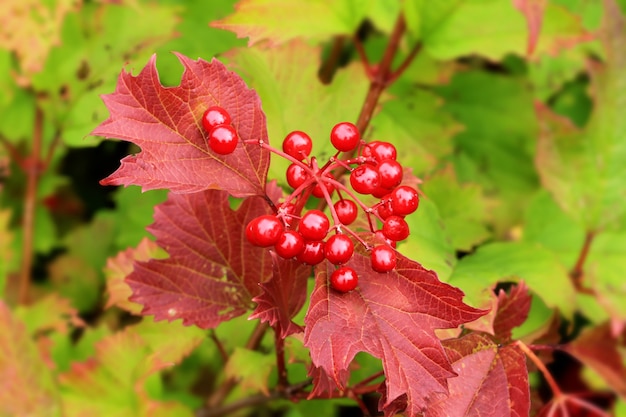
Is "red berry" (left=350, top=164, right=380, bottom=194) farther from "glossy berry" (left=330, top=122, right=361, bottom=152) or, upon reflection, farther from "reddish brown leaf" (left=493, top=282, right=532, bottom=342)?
"reddish brown leaf" (left=493, top=282, right=532, bottom=342)

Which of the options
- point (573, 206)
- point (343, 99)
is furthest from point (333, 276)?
point (573, 206)

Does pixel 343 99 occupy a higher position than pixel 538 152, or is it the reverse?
pixel 343 99

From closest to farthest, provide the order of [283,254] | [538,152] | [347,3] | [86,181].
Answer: [283,254], [347,3], [538,152], [86,181]

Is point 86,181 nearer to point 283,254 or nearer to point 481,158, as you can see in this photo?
point 481,158

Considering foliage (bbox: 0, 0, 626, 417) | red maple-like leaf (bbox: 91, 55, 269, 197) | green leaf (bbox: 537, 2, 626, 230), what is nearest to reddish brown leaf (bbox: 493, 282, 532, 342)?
foliage (bbox: 0, 0, 626, 417)

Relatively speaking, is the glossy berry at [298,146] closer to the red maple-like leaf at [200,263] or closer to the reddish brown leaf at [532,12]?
the red maple-like leaf at [200,263]

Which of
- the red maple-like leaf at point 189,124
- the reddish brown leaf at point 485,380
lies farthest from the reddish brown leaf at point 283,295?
the reddish brown leaf at point 485,380
